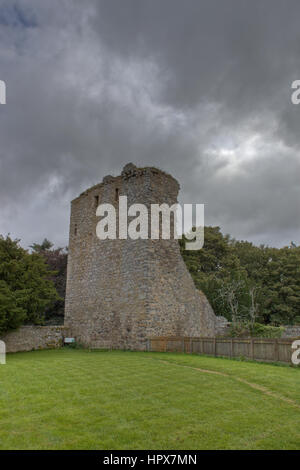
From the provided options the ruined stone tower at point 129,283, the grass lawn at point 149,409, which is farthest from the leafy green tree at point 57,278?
the grass lawn at point 149,409

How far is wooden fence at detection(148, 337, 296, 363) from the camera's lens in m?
13.3

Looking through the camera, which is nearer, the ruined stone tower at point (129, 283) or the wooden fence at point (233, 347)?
the wooden fence at point (233, 347)

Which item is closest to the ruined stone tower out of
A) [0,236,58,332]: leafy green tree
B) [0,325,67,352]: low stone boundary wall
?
[0,325,67,352]: low stone boundary wall

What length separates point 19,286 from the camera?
63.3 feet

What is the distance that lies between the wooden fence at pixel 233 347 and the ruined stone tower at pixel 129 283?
1189 mm

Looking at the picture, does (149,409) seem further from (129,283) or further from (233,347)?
(129,283)

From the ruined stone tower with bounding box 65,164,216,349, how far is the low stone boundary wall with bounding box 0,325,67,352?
1.45 m

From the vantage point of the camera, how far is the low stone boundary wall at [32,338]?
19.5 meters

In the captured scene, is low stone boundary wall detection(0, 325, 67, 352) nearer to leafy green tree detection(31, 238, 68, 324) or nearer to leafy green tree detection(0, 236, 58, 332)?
leafy green tree detection(0, 236, 58, 332)

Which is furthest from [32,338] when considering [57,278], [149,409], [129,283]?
[149,409]

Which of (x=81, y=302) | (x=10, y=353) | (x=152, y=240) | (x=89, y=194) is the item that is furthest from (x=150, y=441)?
(x=89, y=194)

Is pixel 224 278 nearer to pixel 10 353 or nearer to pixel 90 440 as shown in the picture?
pixel 10 353

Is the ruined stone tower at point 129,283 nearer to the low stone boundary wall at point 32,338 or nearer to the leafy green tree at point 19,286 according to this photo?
the low stone boundary wall at point 32,338

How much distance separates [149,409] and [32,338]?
15.6 metres
